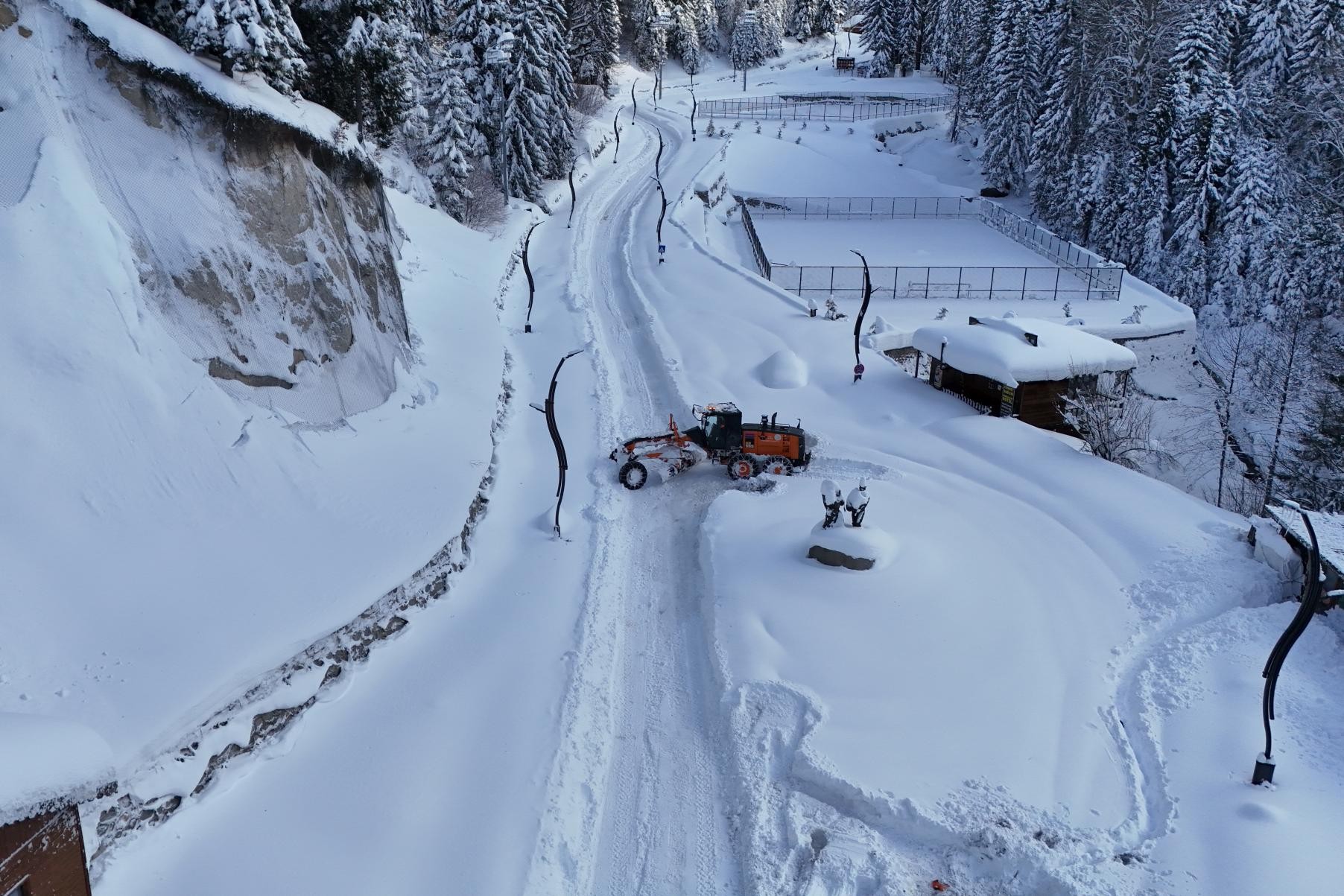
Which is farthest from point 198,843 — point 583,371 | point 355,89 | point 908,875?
point 355,89

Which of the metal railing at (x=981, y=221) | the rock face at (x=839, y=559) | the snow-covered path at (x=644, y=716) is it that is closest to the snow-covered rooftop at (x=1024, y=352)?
the snow-covered path at (x=644, y=716)

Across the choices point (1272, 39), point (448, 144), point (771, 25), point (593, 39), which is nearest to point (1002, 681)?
point (448, 144)

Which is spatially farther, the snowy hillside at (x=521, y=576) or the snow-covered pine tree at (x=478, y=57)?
the snow-covered pine tree at (x=478, y=57)

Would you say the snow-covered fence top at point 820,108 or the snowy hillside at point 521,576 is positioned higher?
the snow-covered fence top at point 820,108

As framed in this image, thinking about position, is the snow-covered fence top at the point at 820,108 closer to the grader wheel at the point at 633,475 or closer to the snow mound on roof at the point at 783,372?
the snow mound on roof at the point at 783,372

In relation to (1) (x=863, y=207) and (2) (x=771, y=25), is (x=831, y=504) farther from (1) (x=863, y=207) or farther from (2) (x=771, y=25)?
(2) (x=771, y=25)

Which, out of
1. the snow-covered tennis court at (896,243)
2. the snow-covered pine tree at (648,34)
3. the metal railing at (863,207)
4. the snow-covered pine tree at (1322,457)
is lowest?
the snow-covered pine tree at (1322,457)

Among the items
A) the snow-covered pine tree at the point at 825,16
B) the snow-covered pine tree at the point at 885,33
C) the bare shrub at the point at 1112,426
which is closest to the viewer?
the bare shrub at the point at 1112,426
